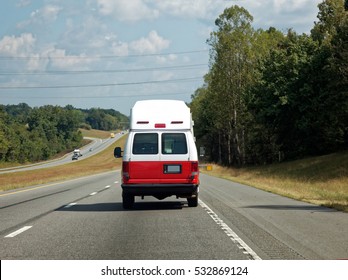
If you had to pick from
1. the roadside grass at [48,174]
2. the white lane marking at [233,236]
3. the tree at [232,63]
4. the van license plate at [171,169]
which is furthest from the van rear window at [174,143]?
the tree at [232,63]

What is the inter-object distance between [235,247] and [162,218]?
4966mm

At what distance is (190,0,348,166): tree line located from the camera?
174 feet

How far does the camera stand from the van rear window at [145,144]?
16344 mm

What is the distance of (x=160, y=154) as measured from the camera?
643 inches

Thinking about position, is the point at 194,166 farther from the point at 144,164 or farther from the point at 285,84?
the point at 285,84

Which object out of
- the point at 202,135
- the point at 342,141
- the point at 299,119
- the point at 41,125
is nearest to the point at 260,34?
the point at 299,119

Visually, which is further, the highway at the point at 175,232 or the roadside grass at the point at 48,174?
the roadside grass at the point at 48,174

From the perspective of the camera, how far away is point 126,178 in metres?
16.2

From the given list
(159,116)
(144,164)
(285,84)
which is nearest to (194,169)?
(144,164)

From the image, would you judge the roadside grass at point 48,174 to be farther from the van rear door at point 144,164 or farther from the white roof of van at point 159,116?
the van rear door at point 144,164

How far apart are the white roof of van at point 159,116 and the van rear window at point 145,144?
0.27m

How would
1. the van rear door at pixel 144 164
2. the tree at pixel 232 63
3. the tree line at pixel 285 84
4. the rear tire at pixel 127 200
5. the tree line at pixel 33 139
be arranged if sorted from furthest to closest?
the tree line at pixel 33 139
the tree at pixel 232 63
the tree line at pixel 285 84
the rear tire at pixel 127 200
the van rear door at pixel 144 164

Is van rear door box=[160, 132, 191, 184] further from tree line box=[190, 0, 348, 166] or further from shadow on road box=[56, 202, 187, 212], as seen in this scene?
tree line box=[190, 0, 348, 166]

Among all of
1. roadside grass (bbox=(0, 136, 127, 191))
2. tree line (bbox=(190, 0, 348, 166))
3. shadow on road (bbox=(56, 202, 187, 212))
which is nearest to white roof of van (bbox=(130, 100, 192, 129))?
shadow on road (bbox=(56, 202, 187, 212))
